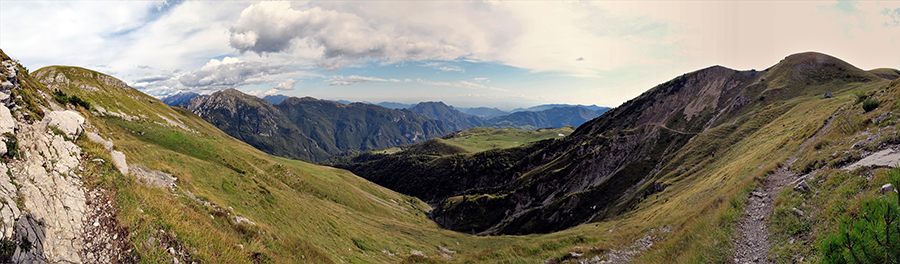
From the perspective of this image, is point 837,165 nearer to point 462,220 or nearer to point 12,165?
point 12,165

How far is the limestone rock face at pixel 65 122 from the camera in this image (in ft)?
44.7

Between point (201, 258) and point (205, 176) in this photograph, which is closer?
point (201, 258)

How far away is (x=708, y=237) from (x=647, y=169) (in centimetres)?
8340

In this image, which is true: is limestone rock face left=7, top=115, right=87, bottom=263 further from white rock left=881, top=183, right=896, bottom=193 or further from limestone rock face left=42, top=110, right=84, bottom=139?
white rock left=881, top=183, right=896, bottom=193

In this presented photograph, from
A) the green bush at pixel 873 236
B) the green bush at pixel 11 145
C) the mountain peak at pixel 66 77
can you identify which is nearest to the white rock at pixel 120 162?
the green bush at pixel 11 145

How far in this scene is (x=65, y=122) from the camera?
14453 mm

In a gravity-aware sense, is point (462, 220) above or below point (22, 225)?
below

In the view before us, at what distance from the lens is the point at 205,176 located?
28.4m

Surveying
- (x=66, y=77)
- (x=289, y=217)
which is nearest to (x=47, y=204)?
(x=289, y=217)

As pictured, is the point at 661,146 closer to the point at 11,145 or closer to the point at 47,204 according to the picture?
the point at 47,204

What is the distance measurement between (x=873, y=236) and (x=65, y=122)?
101 ft

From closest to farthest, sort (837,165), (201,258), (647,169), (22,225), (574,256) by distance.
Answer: (22,225) < (201,258) < (837,165) < (574,256) < (647,169)

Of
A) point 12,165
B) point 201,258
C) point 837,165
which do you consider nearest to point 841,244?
point 837,165

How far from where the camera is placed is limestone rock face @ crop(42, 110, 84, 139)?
1362cm
